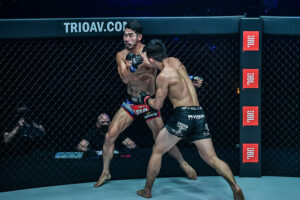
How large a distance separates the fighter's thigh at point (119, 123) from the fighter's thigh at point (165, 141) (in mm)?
638

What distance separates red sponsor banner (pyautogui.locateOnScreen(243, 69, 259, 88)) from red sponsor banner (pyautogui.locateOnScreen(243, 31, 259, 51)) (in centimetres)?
23

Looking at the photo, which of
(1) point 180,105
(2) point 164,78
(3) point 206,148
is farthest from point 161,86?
(3) point 206,148

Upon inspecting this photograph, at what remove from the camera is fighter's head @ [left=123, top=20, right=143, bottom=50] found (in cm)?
375

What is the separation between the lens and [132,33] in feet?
12.4

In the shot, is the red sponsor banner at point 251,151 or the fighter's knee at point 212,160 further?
the red sponsor banner at point 251,151

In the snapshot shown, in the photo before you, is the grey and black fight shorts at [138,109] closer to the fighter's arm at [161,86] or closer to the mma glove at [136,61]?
the mma glove at [136,61]

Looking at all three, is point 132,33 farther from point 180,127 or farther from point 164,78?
point 180,127

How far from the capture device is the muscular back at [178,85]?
315 centimetres

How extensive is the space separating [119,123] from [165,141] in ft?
2.38
